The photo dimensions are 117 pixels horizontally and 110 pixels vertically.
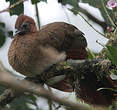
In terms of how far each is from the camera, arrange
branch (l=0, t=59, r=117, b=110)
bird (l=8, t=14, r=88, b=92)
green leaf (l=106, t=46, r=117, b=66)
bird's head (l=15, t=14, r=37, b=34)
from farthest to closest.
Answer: bird's head (l=15, t=14, r=37, b=34), bird (l=8, t=14, r=88, b=92), branch (l=0, t=59, r=117, b=110), green leaf (l=106, t=46, r=117, b=66)

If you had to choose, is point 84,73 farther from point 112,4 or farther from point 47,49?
point 112,4

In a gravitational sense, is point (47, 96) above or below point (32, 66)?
above

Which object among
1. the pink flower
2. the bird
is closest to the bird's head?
the bird

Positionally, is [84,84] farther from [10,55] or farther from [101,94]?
[10,55]

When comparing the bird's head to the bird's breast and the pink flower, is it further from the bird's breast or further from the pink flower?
the pink flower

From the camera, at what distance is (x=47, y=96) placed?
1.95ft

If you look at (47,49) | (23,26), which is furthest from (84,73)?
(23,26)

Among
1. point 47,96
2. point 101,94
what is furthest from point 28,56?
point 47,96

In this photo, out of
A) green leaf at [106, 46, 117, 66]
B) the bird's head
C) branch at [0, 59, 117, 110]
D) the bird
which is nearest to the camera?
green leaf at [106, 46, 117, 66]

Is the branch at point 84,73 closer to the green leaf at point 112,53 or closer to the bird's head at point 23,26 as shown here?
the green leaf at point 112,53

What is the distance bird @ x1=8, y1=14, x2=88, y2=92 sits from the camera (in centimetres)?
214

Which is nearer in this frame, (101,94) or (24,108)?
(101,94)

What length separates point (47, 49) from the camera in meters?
2.19

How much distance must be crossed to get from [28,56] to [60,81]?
347 millimetres
